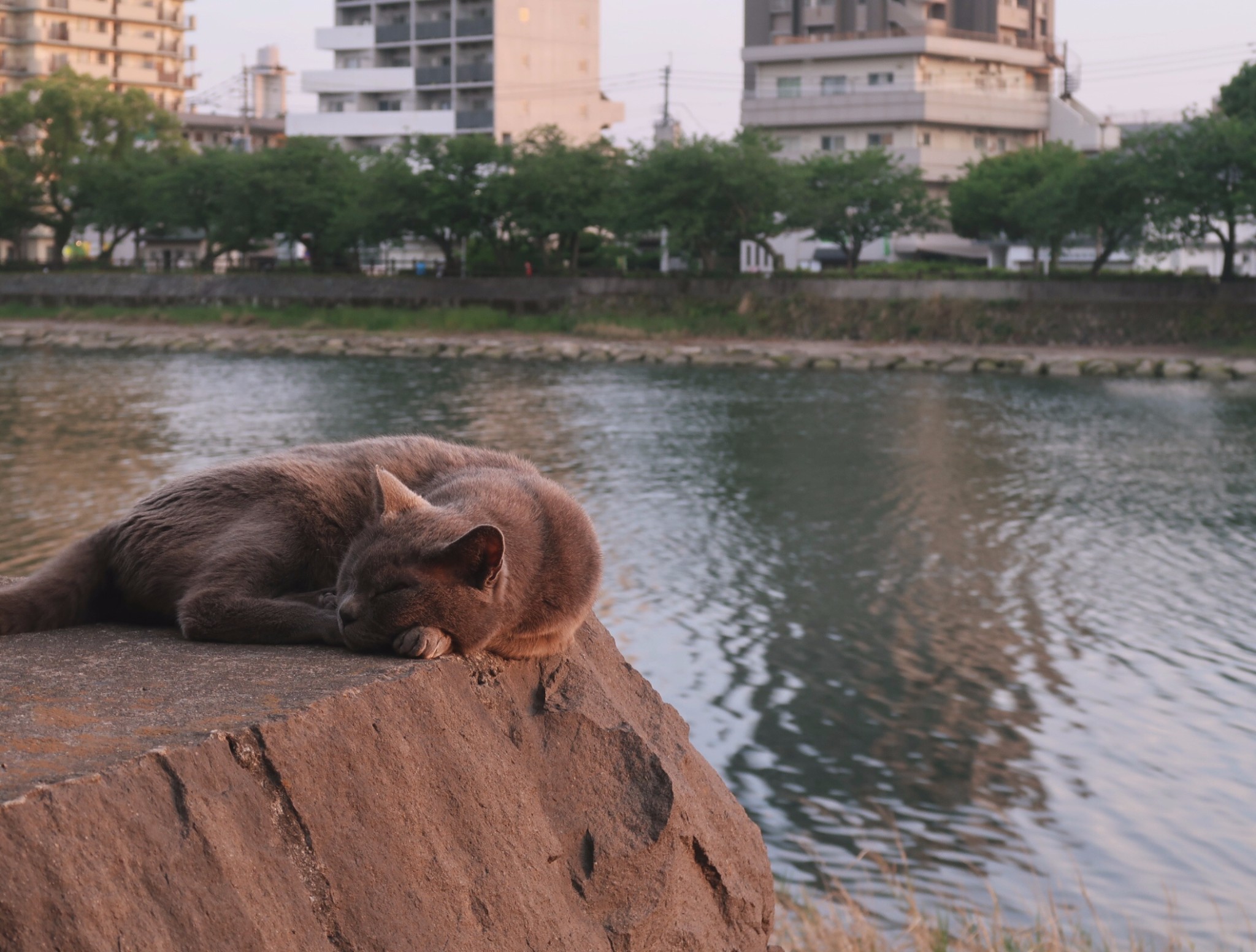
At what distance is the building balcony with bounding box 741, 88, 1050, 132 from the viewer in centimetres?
6675

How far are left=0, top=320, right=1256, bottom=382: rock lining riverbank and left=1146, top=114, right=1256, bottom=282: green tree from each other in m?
4.04

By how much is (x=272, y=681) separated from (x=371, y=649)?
36 cm

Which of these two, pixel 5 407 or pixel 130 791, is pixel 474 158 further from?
pixel 130 791

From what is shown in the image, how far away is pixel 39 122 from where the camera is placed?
192 ft

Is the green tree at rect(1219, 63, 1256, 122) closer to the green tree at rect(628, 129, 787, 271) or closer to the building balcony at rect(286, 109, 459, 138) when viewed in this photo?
the green tree at rect(628, 129, 787, 271)

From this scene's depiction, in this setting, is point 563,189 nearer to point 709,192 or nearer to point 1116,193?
point 709,192

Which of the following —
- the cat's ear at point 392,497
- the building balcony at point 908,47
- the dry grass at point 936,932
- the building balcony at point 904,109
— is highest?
the building balcony at point 908,47

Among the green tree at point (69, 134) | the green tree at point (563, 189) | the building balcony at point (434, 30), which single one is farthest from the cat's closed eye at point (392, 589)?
the building balcony at point (434, 30)

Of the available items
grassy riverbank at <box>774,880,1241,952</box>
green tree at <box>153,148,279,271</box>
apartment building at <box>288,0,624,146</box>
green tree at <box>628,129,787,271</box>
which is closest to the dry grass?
grassy riverbank at <box>774,880,1241,952</box>

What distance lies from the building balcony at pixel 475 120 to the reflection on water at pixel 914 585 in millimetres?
46390

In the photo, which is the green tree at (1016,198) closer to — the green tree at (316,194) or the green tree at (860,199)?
the green tree at (860,199)

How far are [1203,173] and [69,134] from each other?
46.1 m

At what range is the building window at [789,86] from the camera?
7088 centimetres

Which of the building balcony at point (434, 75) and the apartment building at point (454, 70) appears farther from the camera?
the building balcony at point (434, 75)
